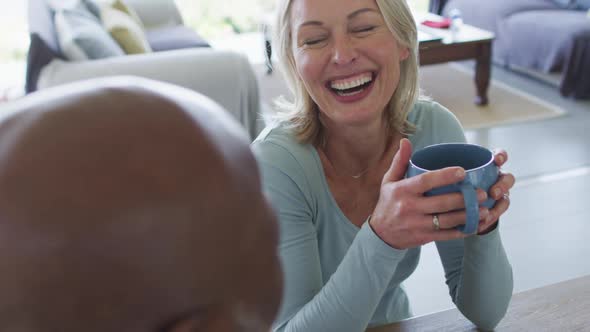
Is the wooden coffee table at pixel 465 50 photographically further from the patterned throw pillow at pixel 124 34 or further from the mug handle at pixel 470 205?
the mug handle at pixel 470 205

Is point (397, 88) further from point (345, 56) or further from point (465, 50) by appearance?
point (465, 50)

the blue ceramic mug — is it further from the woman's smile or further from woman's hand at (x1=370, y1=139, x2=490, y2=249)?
the woman's smile

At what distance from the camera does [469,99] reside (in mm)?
4172

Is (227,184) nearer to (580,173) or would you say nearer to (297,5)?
(297,5)

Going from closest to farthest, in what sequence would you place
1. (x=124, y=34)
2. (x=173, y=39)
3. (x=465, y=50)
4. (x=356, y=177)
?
(x=356, y=177), (x=124, y=34), (x=465, y=50), (x=173, y=39)

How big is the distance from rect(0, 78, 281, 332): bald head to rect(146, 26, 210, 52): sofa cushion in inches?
148

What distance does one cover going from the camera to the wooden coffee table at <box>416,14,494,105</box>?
12.8 feet

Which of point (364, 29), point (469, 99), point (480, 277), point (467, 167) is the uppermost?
point (364, 29)

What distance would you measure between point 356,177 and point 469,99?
Result: 3.23 m

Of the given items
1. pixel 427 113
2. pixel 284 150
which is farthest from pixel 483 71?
pixel 284 150

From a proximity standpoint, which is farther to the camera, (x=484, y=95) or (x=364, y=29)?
(x=484, y=95)

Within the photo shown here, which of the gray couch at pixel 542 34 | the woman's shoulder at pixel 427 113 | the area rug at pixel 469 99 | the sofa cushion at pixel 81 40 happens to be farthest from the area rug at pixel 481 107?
the woman's shoulder at pixel 427 113

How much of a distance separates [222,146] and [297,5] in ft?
2.82

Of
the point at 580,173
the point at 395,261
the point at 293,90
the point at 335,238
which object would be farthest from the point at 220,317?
the point at 580,173
